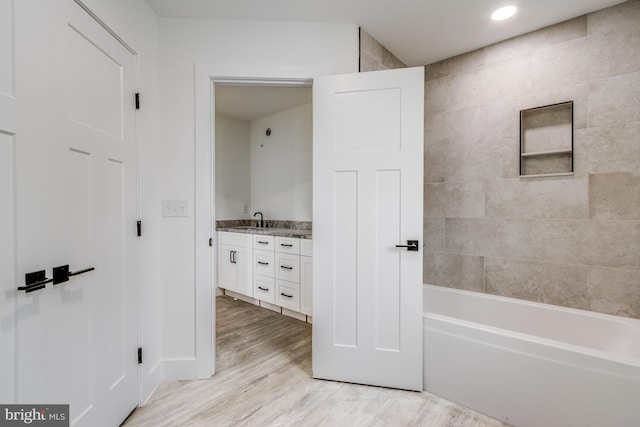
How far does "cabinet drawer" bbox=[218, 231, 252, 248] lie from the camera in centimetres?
339

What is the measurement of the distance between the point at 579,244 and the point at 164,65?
3276mm

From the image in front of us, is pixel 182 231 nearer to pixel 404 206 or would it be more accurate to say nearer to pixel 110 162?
pixel 110 162

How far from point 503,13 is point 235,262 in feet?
11.8

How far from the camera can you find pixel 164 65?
1903mm

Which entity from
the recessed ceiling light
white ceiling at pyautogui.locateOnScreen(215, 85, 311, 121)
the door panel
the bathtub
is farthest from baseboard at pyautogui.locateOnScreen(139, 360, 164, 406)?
the recessed ceiling light

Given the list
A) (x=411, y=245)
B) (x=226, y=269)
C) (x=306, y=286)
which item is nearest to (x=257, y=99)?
(x=226, y=269)

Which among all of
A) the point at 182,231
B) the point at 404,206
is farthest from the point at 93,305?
the point at 404,206

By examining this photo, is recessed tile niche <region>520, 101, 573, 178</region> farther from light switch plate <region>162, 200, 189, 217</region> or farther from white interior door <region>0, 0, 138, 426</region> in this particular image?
white interior door <region>0, 0, 138, 426</region>

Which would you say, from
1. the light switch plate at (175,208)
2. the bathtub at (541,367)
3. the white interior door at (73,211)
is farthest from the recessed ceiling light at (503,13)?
the light switch plate at (175,208)

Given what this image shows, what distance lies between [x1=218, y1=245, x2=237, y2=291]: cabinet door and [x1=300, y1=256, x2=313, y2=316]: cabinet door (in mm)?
1147

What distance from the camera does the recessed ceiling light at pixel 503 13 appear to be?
188 cm

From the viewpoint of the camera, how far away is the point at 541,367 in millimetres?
1437

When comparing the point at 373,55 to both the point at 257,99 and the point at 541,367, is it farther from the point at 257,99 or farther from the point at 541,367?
the point at 541,367

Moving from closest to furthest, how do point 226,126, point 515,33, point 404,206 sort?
1. point 404,206
2. point 515,33
3. point 226,126
